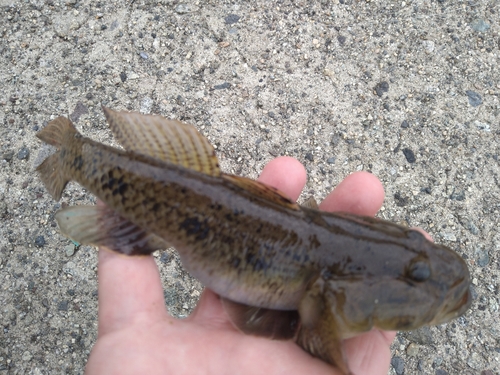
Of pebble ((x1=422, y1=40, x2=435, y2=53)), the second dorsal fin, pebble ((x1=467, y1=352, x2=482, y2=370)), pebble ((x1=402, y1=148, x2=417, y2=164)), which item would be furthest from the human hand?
pebble ((x1=422, y1=40, x2=435, y2=53))

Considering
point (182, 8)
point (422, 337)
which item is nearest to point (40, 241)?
point (182, 8)

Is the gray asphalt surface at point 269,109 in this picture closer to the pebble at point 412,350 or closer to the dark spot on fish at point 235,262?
the pebble at point 412,350

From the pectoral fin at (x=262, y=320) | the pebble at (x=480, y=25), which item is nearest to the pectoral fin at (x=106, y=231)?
the pectoral fin at (x=262, y=320)

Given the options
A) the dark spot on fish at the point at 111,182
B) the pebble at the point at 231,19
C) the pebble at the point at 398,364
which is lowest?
the pebble at the point at 398,364

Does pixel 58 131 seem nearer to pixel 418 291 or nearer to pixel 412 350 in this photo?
pixel 418 291

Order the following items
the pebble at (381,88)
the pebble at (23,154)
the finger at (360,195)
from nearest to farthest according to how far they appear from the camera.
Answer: the finger at (360,195) < the pebble at (23,154) < the pebble at (381,88)

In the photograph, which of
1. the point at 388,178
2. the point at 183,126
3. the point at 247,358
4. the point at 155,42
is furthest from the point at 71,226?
Result: the point at 388,178

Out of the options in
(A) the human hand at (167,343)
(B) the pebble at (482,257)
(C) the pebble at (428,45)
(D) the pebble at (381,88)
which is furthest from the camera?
(C) the pebble at (428,45)
